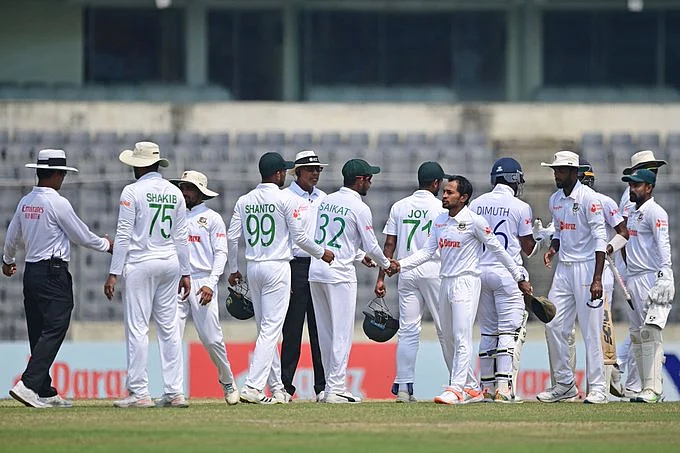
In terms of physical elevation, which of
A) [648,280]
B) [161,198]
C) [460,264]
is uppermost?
[161,198]

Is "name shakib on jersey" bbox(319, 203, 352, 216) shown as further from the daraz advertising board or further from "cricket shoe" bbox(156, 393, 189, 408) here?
the daraz advertising board

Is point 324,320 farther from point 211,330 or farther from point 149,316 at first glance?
point 149,316

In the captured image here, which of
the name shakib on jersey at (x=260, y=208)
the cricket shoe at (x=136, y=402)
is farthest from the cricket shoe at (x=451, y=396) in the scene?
the cricket shoe at (x=136, y=402)

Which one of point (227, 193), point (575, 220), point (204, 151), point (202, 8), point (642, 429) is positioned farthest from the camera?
point (202, 8)

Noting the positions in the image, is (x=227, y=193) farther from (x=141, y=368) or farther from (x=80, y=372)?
(x=141, y=368)

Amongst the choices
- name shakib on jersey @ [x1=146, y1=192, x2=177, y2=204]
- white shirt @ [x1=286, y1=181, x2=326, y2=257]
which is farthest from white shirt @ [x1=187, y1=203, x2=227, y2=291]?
name shakib on jersey @ [x1=146, y1=192, x2=177, y2=204]

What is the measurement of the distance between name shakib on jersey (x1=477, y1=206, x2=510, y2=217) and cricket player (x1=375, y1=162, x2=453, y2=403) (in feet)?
1.32

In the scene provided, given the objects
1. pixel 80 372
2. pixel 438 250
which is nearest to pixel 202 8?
pixel 80 372

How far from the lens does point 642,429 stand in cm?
1167

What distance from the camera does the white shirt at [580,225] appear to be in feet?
47.0

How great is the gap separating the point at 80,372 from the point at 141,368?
5763 mm

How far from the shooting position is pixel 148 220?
1347 centimetres

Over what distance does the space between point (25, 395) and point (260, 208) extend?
9.28 feet

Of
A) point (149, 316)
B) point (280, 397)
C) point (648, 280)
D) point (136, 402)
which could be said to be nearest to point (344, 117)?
point (648, 280)
